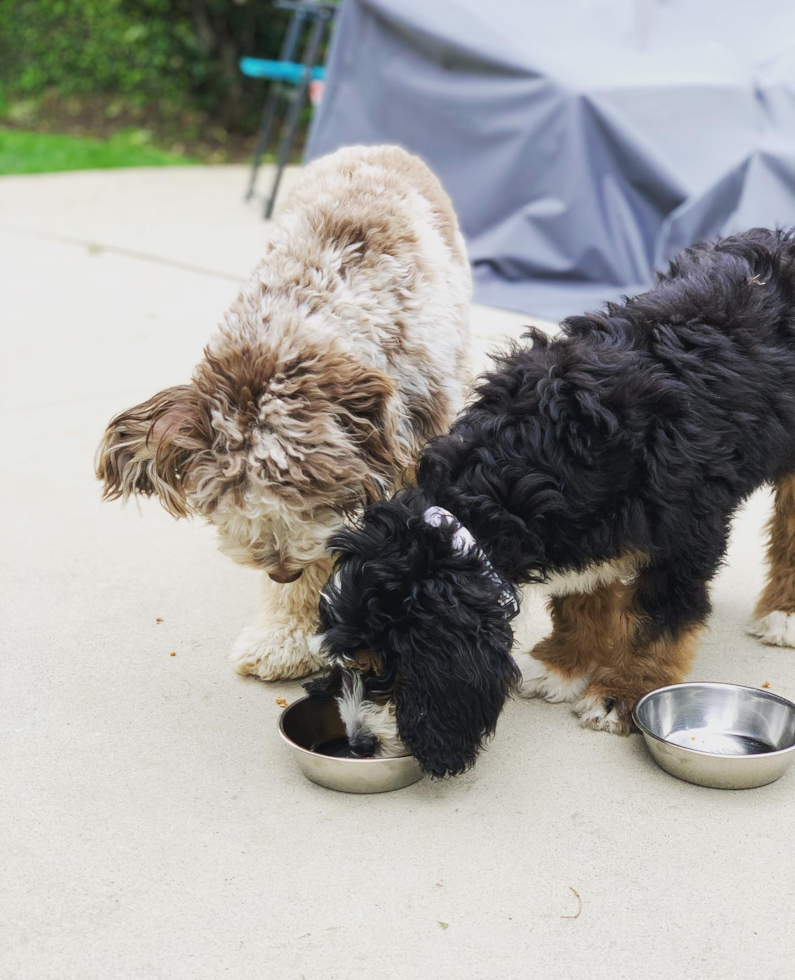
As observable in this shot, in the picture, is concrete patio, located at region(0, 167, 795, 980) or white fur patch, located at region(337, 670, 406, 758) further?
white fur patch, located at region(337, 670, 406, 758)

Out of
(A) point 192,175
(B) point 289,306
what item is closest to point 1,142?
(A) point 192,175

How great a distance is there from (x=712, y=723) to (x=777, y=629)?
74 centimetres

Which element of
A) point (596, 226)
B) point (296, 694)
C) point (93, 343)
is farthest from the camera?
point (596, 226)

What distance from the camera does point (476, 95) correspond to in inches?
316

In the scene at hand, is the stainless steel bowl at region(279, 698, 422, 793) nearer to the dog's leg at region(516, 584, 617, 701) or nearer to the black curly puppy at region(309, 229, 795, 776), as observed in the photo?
the black curly puppy at region(309, 229, 795, 776)

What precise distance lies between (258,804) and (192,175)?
11101 millimetres

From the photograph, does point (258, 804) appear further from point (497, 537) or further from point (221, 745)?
point (497, 537)

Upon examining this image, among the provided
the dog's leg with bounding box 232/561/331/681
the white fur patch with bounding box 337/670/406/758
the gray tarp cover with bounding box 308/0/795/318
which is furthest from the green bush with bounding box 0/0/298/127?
the white fur patch with bounding box 337/670/406/758

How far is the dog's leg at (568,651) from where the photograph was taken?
3496mm

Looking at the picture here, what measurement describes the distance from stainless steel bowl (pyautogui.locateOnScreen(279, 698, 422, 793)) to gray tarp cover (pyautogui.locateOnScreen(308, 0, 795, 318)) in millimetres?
4714

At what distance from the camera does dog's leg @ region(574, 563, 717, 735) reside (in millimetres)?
3207

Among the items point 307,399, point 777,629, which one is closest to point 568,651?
point 777,629

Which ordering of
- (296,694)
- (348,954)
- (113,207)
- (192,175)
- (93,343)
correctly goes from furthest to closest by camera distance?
1. (192,175)
2. (113,207)
3. (93,343)
4. (296,694)
5. (348,954)

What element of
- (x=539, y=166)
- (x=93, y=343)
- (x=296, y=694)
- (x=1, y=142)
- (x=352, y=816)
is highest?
(x=539, y=166)
